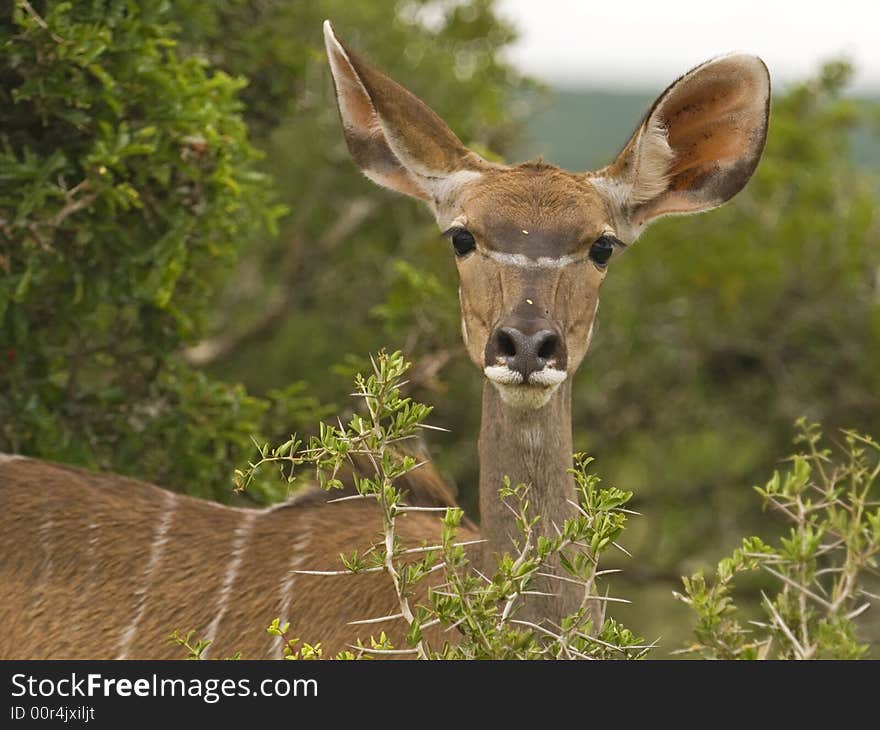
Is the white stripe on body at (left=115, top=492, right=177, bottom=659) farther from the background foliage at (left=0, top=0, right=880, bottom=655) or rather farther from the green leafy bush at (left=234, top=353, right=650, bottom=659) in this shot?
Answer: the green leafy bush at (left=234, top=353, right=650, bottom=659)

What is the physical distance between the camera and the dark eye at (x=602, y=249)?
151 inches

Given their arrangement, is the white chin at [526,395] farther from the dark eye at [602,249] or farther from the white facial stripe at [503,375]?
the dark eye at [602,249]

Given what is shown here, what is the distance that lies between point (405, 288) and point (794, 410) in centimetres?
421

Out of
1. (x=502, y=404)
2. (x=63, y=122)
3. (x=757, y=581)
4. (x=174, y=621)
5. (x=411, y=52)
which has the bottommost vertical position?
(x=757, y=581)

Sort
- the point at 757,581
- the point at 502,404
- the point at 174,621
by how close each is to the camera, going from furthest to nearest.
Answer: the point at 757,581, the point at 174,621, the point at 502,404

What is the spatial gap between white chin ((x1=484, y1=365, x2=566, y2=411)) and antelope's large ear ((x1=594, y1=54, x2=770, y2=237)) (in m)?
0.76

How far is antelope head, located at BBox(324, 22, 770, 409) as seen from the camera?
3584mm

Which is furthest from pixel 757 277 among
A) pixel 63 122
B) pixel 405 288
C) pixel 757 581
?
pixel 63 122

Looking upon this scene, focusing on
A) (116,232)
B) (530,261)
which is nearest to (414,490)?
(530,261)

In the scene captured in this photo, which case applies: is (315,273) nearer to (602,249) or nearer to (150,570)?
(150,570)

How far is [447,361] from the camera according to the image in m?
5.78

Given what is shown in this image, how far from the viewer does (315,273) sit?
32.6 ft
